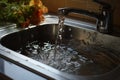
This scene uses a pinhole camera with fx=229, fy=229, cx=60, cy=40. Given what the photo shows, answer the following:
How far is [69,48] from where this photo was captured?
3.80 feet

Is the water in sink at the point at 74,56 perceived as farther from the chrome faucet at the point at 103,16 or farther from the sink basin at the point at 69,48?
the chrome faucet at the point at 103,16

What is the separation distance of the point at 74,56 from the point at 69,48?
0.31ft

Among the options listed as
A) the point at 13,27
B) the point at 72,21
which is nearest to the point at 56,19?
the point at 72,21

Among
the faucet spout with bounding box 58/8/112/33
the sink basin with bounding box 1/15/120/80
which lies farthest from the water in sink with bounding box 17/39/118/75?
→ the faucet spout with bounding box 58/8/112/33

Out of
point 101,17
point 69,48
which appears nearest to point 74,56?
point 69,48

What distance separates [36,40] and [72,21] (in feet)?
0.79

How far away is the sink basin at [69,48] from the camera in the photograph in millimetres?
972

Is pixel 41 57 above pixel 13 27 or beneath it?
beneath

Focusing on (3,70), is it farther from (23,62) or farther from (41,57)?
(41,57)

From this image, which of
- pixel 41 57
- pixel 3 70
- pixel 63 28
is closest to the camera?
pixel 3 70

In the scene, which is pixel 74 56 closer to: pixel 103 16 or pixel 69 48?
pixel 69 48

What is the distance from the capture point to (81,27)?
1.23 meters

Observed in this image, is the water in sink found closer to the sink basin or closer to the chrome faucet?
the sink basin

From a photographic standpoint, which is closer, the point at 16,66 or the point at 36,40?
the point at 16,66
